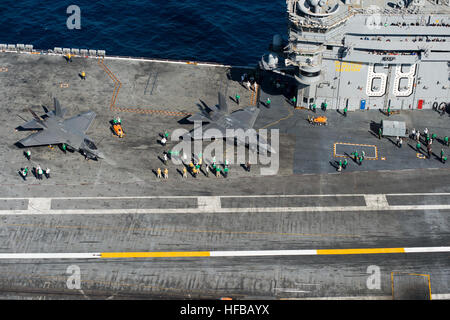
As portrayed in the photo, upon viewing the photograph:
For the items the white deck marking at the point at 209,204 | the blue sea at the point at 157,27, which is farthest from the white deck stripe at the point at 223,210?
the blue sea at the point at 157,27

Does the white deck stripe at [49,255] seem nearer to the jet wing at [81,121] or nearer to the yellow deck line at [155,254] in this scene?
the yellow deck line at [155,254]

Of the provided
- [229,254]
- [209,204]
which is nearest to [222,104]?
[209,204]

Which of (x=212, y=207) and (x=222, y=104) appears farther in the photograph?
(x=222, y=104)

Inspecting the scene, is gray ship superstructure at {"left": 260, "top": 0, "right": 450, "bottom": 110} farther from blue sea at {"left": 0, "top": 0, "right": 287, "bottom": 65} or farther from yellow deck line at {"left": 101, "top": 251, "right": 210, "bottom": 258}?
blue sea at {"left": 0, "top": 0, "right": 287, "bottom": 65}

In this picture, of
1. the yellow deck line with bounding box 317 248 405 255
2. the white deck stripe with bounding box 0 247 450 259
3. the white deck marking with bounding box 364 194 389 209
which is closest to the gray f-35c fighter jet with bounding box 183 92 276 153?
the white deck marking with bounding box 364 194 389 209

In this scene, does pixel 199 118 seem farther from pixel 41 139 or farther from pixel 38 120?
pixel 38 120

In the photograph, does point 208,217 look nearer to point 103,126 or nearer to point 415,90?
point 103,126
